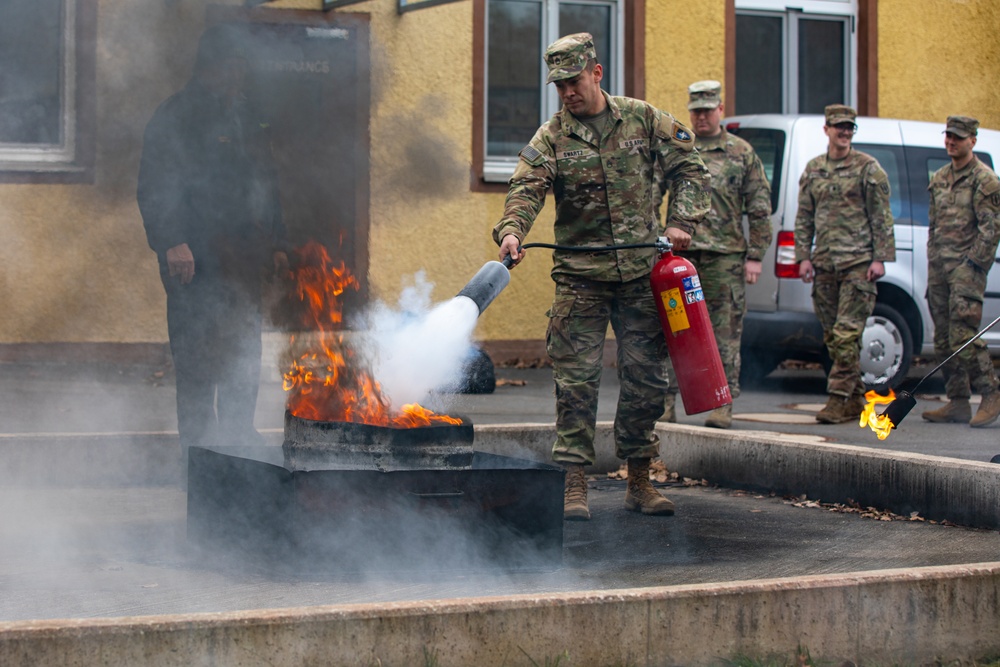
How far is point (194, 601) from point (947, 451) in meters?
5.04

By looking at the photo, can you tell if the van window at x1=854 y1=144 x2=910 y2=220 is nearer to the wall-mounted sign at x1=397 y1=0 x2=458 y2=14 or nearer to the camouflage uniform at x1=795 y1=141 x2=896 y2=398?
the camouflage uniform at x1=795 y1=141 x2=896 y2=398

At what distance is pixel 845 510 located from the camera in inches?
245

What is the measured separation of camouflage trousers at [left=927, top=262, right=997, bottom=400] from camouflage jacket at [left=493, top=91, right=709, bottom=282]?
4052 mm

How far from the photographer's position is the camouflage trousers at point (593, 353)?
5.83 meters

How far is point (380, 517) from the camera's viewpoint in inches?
Answer: 184

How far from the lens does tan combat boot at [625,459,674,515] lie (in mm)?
5984

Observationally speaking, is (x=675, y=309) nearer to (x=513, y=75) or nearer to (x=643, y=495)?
(x=643, y=495)

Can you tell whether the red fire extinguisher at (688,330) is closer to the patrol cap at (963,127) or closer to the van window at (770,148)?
the patrol cap at (963,127)

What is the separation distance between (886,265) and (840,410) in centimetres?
192

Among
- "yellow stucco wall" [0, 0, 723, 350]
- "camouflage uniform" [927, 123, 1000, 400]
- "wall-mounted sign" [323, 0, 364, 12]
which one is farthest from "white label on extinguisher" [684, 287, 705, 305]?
"wall-mounted sign" [323, 0, 364, 12]

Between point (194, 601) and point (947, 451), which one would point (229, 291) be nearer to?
point (194, 601)

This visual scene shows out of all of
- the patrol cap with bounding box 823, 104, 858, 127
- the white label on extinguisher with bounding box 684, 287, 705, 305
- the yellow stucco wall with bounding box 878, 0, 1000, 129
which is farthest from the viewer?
the yellow stucco wall with bounding box 878, 0, 1000, 129

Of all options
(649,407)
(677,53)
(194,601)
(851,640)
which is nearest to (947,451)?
(649,407)

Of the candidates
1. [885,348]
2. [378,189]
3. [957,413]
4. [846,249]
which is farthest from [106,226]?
[885,348]
